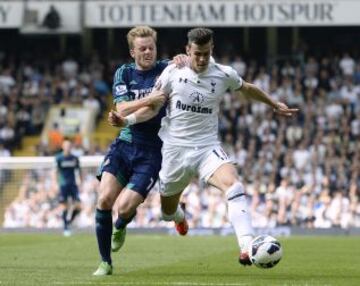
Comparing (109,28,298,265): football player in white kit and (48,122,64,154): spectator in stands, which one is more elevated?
(109,28,298,265): football player in white kit

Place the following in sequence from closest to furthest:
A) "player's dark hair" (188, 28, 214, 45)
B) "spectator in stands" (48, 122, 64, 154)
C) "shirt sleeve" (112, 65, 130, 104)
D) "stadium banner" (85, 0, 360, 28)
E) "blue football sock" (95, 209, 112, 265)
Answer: "player's dark hair" (188, 28, 214, 45) < "blue football sock" (95, 209, 112, 265) < "shirt sleeve" (112, 65, 130, 104) < "spectator in stands" (48, 122, 64, 154) < "stadium banner" (85, 0, 360, 28)

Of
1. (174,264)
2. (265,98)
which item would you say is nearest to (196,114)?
(265,98)

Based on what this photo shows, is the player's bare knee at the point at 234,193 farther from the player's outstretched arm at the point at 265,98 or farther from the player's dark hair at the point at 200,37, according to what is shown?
the player's dark hair at the point at 200,37

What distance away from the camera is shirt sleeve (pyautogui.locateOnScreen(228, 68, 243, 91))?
1205 centimetres

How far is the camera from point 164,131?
12.4 meters

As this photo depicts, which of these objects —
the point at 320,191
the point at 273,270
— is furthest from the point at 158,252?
the point at 320,191

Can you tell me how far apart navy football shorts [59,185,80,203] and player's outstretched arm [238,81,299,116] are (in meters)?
14.7

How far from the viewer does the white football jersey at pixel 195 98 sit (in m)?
11.9

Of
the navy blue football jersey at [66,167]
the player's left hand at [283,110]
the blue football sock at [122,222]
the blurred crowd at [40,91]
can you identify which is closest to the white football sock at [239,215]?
the player's left hand at [283,110]

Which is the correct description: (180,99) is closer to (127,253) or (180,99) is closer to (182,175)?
(182,175)

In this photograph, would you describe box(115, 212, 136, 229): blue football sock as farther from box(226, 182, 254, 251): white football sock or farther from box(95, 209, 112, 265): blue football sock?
box(226, 182, 254, 251): white football sock

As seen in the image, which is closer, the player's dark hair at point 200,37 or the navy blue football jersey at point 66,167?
the player's dark hair at point 200,37

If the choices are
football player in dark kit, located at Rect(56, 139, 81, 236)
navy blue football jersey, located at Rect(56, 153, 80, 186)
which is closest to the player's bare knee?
football player in dark kit, located at Rect(56, 139, 81, 236)

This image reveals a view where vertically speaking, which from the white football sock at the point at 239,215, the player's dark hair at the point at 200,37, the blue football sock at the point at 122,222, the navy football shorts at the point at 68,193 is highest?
the player's dark hair at the point at 200,37
